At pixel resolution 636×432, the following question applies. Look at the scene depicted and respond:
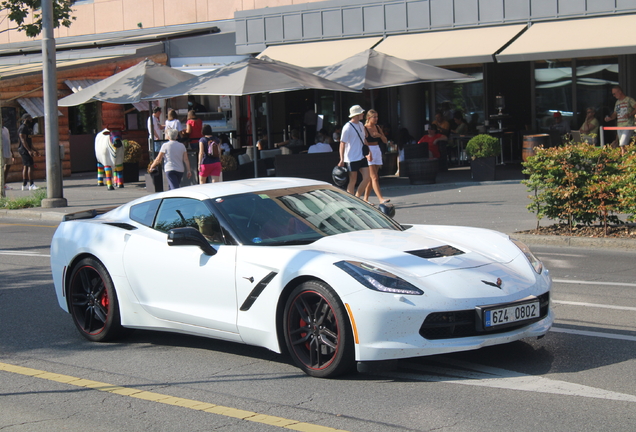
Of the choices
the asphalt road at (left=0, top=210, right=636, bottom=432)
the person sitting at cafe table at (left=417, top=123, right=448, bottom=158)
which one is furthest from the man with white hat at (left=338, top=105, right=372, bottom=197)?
the asphalt road at (left=0, top=210, right=636, bottom=432)

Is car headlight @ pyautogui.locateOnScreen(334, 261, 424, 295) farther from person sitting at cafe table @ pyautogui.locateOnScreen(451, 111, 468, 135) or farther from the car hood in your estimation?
person sitting at cafe table @ pyautogui.locateOnScreen(451, 111, 468, 135)

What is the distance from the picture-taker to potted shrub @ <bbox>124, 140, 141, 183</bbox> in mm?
22594

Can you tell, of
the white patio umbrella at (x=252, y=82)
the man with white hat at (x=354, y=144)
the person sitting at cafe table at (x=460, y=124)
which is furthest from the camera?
the person sitting at cafe table at (x=460, y=124)

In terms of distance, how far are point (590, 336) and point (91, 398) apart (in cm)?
371

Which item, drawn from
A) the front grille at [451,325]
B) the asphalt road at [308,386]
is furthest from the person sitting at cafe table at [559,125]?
the front grille at [451,325]

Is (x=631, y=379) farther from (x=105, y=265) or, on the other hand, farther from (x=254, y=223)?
(x=105, y=265)

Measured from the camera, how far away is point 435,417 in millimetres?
4660

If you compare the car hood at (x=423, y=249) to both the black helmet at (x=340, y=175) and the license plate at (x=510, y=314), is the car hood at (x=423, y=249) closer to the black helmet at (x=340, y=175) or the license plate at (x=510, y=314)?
the license plate at (x=510, y=314)

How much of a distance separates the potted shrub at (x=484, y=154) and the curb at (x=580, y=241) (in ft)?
23.9

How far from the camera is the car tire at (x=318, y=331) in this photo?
17.4ft

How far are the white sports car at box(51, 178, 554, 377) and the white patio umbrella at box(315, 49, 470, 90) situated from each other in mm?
11670

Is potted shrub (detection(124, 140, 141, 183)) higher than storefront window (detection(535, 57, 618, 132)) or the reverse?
the reverse

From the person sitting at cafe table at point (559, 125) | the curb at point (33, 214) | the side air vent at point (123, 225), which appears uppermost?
the person sitting at cafe table at point (559, 125)

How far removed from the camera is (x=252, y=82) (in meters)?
16.7
